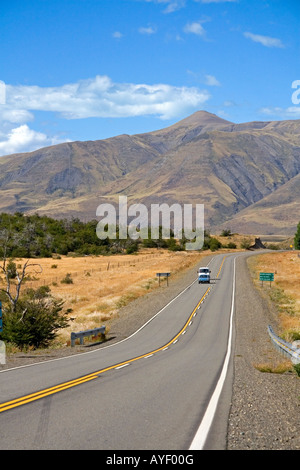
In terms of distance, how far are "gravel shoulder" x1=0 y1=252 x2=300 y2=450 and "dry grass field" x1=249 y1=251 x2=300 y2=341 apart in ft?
3.76

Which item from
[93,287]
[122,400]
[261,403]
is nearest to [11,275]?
[93,287]

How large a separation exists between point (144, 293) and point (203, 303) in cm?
1075

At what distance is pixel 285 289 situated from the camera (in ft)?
179

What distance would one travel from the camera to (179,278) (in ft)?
211

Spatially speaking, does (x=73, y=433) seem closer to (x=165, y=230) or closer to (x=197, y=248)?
(x=197, y=248)

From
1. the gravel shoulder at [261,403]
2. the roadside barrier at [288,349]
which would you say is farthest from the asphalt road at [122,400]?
the roadside barrier at [288,349]

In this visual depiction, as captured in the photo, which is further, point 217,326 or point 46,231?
point 46,231

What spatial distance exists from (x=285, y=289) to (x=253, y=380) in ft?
138

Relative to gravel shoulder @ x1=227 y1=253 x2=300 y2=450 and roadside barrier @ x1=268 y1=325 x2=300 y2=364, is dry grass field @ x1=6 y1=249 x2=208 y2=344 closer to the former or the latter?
gravel shoulder @ x1=227 y1=253 x2=300 y2=450

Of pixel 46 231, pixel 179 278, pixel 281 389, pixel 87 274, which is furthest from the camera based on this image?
pixel 46 231

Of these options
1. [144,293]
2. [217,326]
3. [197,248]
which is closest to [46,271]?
[144,293]

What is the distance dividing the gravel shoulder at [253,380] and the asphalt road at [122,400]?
1.39ft

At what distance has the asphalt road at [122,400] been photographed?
25.8ft

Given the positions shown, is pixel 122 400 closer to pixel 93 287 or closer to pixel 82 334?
pixel 82 334
